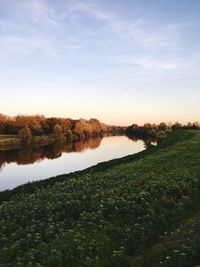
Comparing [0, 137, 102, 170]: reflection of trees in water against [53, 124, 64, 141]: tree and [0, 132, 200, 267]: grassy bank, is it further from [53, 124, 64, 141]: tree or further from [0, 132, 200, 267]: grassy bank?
[53, 124, 64, 141]: tree

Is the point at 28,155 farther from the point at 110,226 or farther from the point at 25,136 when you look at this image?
the point at 110,226

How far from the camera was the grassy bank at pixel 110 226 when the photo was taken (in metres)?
12.4

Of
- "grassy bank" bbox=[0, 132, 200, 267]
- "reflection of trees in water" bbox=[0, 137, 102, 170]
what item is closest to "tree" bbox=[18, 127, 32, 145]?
"reflection of trees in water" bbox=[0, 137, 102, 170]

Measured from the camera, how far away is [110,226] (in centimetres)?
1513

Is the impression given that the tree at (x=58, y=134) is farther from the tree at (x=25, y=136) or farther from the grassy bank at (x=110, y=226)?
the grassy bank at (x=110, y=226)

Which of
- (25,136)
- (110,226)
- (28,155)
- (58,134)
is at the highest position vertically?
(58,134)

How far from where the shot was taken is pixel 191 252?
11414 mm

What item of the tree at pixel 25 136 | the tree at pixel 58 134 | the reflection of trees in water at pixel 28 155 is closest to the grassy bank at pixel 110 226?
the reflection of trees in water at pixel 28 155

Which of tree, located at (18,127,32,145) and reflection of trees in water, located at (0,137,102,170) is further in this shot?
tree, located at (18,127,32,145)

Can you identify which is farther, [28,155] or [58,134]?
[58,134]

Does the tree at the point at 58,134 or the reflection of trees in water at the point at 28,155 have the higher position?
the tree at the point at 58,134

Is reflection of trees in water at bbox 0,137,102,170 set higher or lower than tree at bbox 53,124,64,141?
lower

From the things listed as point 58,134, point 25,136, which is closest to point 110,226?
point 25,136

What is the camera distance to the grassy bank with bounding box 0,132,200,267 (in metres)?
12.4
